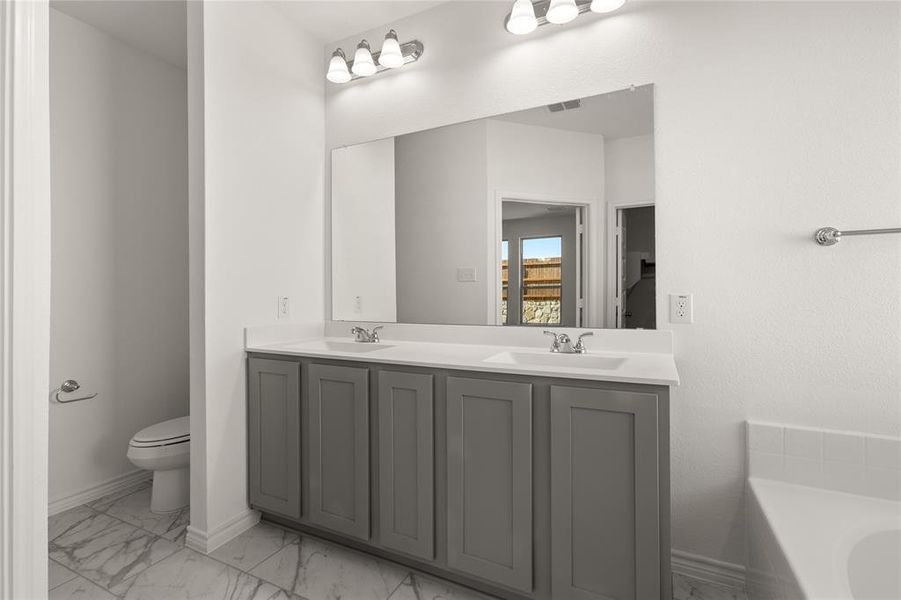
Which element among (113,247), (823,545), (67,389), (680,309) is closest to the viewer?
(823,545)

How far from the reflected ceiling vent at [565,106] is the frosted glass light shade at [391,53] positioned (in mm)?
810

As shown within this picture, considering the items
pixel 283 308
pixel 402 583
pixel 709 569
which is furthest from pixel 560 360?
pixel 283 308

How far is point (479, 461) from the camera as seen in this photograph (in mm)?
1552

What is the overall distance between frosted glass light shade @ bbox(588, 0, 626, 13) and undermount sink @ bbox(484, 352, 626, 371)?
4.62ft

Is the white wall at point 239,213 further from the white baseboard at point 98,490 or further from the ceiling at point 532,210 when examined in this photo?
the ceiling at point 532,210

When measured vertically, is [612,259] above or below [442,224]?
below

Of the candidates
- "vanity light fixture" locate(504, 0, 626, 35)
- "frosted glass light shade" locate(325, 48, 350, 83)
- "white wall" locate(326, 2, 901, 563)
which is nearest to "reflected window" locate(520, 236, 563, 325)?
"white wall" locate(326, 2, 901, 563)

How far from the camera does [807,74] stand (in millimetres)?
1564

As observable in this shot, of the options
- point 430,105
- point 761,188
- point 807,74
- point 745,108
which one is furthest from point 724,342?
point 430,105

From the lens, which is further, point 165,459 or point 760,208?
point 165,459

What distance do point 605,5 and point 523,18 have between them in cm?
33

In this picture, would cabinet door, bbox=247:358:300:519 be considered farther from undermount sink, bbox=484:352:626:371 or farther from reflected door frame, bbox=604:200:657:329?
reflected door frame, bbox=604:200:657:329

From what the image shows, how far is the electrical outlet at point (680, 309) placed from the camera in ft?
5.72

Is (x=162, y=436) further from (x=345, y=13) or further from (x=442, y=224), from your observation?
(x=345, y=13)
